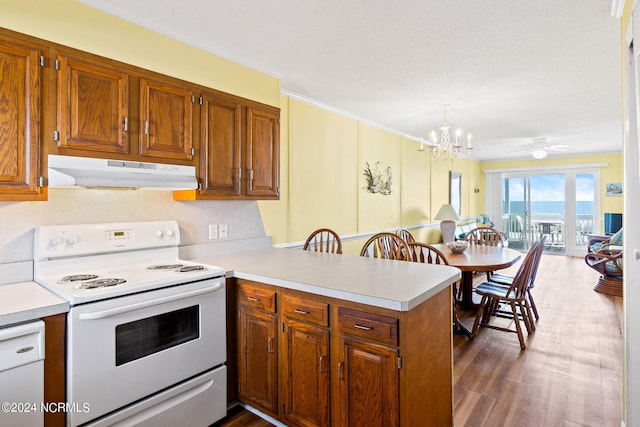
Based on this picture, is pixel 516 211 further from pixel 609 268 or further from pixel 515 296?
pixel 515 296

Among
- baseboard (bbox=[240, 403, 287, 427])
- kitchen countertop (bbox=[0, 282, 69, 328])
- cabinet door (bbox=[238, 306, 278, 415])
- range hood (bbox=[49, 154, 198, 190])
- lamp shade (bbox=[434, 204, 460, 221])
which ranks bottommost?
baseboard (bbox=[240, 403, 287, 427])

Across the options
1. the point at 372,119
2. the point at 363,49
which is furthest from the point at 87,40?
the point at 372,119

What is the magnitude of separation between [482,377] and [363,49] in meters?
2.54

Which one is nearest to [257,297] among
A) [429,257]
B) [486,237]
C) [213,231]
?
[213,231]

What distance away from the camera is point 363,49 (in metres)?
2.56

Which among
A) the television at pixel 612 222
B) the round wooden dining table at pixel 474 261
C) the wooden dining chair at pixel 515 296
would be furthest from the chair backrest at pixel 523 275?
the television at pixel 612 222

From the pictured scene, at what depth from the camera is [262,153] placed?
2.65 m

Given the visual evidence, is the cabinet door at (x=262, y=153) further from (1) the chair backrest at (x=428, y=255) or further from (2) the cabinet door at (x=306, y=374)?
(1) the chair backrest at (x=428, y=255)

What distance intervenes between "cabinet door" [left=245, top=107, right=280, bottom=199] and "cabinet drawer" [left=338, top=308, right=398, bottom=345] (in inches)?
51.4

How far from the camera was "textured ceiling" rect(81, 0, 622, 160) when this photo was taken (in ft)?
6.72

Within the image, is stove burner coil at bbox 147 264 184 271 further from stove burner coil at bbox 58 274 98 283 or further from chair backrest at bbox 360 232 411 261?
chair backrest at bbox 360 232 411 261

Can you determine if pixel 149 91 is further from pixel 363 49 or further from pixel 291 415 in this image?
pixel 291 415

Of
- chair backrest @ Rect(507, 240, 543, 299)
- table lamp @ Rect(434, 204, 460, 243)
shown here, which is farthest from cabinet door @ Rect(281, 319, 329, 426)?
table lamp @ Rect(434, 204, 460, 243)

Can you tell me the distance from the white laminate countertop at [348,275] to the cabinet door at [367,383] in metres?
0.22
